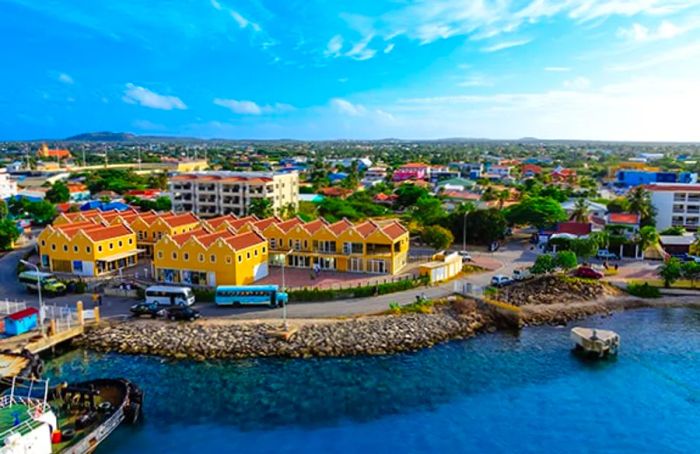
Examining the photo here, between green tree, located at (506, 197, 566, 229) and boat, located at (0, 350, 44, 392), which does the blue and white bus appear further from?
green tree, located at (506, 197, 566, 229)

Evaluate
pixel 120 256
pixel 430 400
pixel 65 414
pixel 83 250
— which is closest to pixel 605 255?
pixel 430 400

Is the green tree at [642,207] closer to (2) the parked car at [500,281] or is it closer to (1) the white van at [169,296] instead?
(2) the parked car at [500,281]

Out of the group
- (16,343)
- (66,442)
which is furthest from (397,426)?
(16,343)

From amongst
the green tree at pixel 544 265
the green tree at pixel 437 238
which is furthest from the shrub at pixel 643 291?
the green tree at pixel 437 238

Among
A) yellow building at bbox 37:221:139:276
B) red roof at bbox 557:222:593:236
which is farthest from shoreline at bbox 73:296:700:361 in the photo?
red roof at bbox 557:222:593:236

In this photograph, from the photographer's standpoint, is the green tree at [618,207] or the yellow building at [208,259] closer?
the yellow building at [208,259]

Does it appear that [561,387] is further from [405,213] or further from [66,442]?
[405,213]

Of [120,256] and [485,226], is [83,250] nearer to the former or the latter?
[120,256]
